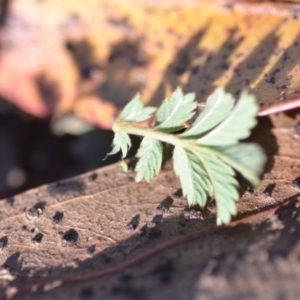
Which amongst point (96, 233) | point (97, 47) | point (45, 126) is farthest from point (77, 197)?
point (45, 126)

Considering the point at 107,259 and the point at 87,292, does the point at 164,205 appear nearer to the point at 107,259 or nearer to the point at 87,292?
the point at 107,259

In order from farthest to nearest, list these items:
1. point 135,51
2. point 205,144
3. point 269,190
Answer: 1. point 135,51
2. point 269,190
3. point 205,144

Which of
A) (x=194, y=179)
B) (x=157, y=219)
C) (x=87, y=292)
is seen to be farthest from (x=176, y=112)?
(x=87, y=292)

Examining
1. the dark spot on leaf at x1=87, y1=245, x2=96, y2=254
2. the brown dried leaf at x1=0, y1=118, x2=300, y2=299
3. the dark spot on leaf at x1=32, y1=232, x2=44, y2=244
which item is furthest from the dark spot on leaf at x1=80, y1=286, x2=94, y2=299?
the dark spot on leaf at x1=32, y1=232, x2=44, y2=244

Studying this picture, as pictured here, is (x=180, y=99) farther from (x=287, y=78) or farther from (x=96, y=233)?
(x=96, y=233)

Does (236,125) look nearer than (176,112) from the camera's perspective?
Yes

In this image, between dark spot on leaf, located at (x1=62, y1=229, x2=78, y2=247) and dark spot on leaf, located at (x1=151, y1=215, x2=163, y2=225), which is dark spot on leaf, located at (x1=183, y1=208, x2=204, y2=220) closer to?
dark spot on leaf, located at (x1=151, y1=215, x2=163, y2=225)

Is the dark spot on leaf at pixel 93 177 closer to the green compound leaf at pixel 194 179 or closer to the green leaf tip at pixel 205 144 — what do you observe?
the green leaf tip at pixel 205 144
